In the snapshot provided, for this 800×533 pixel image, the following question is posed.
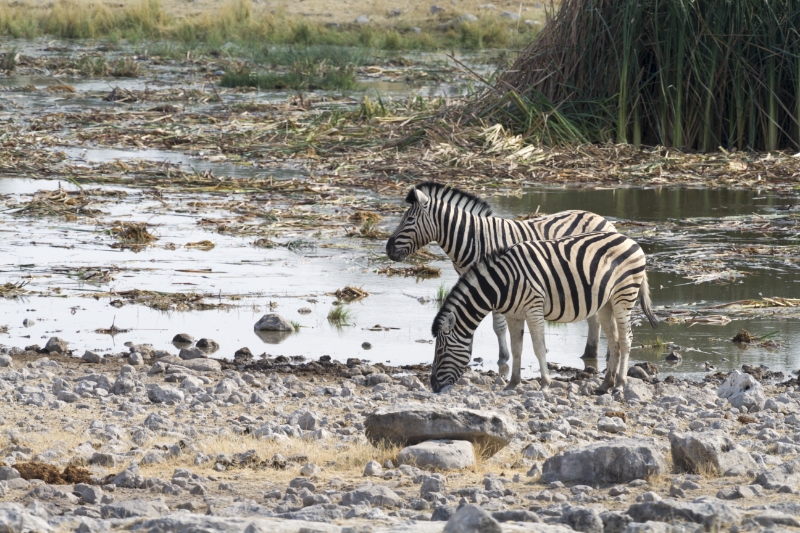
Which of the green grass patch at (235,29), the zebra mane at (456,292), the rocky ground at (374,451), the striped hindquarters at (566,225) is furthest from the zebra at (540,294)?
the green grass patch at (235,29)

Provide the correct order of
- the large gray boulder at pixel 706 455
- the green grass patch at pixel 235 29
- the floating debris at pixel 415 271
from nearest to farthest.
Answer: the large gray boulder at pixel 706 455
the floating debris at pixel 415 271
the green grass patch at pixel 235 29

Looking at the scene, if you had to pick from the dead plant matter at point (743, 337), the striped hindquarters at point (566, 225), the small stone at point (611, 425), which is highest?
the striped hindquarters at point (566, 225)

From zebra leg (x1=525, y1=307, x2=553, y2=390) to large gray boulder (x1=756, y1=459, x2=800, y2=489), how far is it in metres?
2.88

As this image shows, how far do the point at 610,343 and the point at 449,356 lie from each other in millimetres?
1352

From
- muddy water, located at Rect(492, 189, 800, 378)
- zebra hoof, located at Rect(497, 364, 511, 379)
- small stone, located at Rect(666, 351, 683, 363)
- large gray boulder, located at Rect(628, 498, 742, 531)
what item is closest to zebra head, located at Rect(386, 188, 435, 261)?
zebra hoof, located at Rect(497, 364, 511, 379)

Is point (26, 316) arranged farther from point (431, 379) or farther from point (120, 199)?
point (120, 199)

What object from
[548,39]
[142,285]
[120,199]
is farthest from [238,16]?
[142,285]

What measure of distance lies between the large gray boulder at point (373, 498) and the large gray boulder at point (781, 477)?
178 cm

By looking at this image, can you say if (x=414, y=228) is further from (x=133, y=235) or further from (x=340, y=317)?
(x=133, y=235)

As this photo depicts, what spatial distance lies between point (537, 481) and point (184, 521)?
2.12m

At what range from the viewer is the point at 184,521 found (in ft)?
15.6

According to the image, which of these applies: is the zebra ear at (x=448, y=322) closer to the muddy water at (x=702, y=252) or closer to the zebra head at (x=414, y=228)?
the zebra head at (x=414, y=228)

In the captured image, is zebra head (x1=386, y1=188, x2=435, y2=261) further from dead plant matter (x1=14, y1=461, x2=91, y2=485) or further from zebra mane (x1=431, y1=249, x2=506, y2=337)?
dead plant matter (x1=14, y1=461, x2=91, y2=485)

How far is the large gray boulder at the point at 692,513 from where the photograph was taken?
16.1ft
